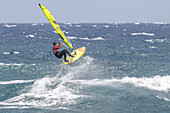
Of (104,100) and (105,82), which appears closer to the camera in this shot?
(104,100)

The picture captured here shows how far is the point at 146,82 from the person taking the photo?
21016mm

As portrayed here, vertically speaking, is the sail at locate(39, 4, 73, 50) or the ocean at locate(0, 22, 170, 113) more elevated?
the sail at locate(39, 4, 73, 50)

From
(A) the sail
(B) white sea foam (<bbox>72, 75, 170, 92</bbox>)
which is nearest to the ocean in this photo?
(B) white sea foam (<bbox>72, 75, 170, 92</bbox>)

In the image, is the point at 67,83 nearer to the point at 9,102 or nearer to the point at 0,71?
the point at 9,102

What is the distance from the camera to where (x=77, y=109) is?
15008mm

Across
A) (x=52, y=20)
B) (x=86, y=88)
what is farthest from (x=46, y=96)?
(x=52, y=20)

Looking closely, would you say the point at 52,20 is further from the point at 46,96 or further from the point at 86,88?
the point at 86,88

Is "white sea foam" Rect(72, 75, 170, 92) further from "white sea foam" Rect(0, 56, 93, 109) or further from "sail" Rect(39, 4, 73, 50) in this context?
"sail" Rect(39, 4, 73, 50)

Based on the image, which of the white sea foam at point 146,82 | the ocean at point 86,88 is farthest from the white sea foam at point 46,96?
the white sea foam at point 146,82

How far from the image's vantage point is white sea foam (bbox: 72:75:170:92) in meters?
19.4

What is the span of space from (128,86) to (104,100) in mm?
3886

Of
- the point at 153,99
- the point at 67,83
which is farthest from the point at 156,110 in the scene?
the point at 67,83

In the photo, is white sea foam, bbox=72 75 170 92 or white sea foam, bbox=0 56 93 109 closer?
white sea foam, bbox=0 56 93 109

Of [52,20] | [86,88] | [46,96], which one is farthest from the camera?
[86,88]
